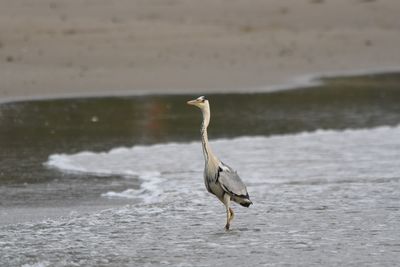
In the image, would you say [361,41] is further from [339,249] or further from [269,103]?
[339,249]

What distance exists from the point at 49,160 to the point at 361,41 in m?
12.5

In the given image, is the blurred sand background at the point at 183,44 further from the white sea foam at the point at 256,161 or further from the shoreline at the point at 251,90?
the white sea foam at the point at 256,161

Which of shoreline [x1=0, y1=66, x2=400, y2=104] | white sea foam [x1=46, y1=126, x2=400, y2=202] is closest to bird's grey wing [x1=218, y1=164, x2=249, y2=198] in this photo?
white sea foam [x1=46, y1=126, x2=400, y2=202]

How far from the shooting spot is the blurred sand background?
1795 centimetres

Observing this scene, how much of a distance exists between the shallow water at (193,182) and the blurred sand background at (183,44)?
59.9 inches

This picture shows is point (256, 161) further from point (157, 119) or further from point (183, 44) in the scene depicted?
point (183, 44)

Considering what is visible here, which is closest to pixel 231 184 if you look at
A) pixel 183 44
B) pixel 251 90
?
pixel 251 90

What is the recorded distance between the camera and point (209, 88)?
701 inches

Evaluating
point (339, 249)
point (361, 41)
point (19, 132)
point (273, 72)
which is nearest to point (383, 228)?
point (339, 249)

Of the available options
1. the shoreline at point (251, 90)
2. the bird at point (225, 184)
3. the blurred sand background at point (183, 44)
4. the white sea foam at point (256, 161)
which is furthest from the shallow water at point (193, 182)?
the blurred sand background at point (183, 44)

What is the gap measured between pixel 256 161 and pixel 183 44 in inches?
358

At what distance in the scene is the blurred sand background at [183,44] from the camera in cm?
1795

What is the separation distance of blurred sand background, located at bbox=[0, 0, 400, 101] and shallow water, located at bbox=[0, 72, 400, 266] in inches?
59.9

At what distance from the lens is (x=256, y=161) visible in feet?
39.0
